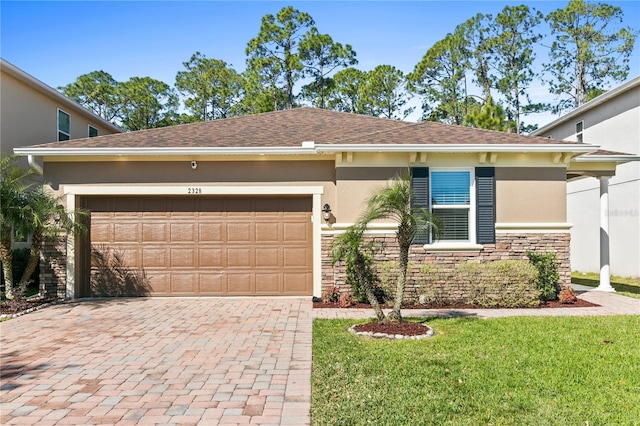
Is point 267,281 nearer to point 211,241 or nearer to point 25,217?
point 211,241

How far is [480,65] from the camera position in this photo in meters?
25.1

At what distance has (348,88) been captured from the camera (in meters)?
25.6

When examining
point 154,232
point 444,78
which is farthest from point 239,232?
point 444,78

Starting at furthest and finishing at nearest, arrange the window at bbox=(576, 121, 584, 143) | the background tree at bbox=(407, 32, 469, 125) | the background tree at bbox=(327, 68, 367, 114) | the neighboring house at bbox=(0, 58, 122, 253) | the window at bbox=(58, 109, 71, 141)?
the background tree at bbox=(327, 68, 367, 114) < the background tree at bbox=(407, 32, 469, 125) < the window at bbox=(576, 121, 584, 143) < the window at bbox=(58, 109, 71, 141) < the neighboring house at bbox=(0, 58, 122, 253)

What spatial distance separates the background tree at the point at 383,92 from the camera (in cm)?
2520

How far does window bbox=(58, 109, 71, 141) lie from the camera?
44.3 ft

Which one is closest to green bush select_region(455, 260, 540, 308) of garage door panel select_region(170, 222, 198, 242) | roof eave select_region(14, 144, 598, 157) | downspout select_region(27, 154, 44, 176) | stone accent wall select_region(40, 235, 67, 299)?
roof eave select_region(14, 144, 598, 157)

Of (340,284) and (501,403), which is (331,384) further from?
(340,284)

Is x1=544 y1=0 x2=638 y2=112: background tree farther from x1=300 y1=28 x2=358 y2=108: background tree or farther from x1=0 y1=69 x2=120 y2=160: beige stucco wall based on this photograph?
x1=0 y1=69 x2=120 y2=160: beige stucco wall

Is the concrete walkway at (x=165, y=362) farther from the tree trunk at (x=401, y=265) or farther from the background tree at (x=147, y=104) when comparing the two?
the background tree at (x=147, y=104)

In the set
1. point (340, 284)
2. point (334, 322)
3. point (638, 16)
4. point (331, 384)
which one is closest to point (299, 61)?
point (638, 16)

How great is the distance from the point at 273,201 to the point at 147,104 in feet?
70.6

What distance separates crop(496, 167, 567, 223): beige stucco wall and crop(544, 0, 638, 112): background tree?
1807 centimetres

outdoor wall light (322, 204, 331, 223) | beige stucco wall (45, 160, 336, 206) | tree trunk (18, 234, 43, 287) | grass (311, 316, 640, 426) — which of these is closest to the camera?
grass (311, 316, 640, 426)
